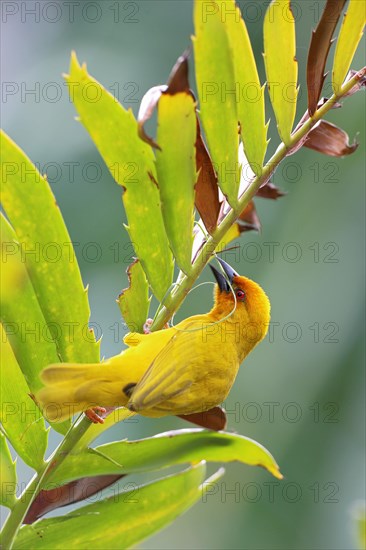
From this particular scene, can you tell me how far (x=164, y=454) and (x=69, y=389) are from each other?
0.21 meters

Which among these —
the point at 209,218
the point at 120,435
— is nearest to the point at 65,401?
the point at 209,218

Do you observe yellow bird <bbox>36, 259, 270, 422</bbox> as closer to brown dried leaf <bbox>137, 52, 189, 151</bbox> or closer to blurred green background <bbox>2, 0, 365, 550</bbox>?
brown dried leaf <bbox>137, 52, 189, 151</bbox>

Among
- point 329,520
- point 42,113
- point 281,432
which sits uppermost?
point 42,113

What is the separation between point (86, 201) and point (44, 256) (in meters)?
3.07

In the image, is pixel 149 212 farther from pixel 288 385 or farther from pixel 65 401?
pixel 288 385

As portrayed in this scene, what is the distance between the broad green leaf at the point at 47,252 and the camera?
1.11 meters

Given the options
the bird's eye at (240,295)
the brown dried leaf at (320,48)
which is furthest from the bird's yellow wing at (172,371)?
the brown dried leaf at (320,48)

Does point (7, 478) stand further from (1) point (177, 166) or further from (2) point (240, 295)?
(2) point (240, 295)

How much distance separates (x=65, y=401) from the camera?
1.23 metres

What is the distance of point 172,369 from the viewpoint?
142 cm

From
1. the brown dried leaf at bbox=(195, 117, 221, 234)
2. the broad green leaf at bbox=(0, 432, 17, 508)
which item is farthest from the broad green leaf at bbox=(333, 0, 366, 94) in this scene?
the broad green leaf at bbox=(0, 432, 17, 508)

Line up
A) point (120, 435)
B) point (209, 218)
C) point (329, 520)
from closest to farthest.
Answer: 1. point (209, 218)
2. point (120, 435)
3. point (329, 520)

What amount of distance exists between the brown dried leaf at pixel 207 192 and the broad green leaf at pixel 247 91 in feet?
0.27

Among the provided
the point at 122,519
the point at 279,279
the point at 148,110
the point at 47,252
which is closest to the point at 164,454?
the point at 122,519
